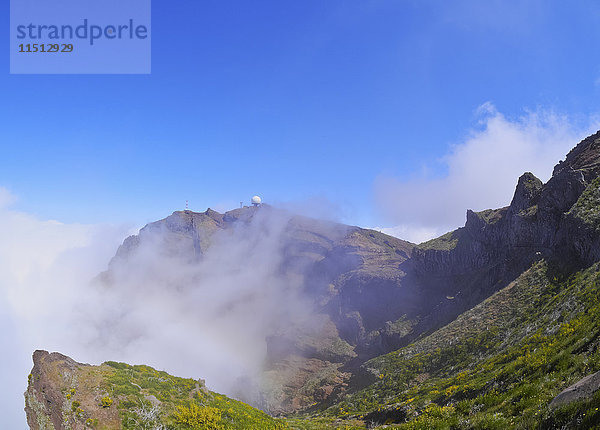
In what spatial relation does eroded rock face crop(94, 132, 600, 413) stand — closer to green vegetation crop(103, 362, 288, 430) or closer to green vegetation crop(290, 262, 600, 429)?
green vegetation crop(290, 262, 600, 429)

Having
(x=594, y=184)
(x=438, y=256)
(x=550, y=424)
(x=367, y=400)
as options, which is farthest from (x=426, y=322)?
(x=550, y=424)

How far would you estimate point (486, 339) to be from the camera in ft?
197

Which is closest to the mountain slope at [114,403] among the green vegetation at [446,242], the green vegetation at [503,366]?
the green vegetation at [503,366]

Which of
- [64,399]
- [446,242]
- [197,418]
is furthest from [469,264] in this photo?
[64,399]

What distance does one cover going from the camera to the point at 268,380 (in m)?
161

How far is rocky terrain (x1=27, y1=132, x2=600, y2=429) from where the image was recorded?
53.1 ft

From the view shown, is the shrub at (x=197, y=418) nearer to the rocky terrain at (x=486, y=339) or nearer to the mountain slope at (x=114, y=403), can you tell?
the mountain slope at (x=114, y=403)

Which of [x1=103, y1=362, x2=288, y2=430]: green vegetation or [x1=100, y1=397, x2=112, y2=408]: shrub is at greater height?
[x1=100, y1=397, x2=112, y2=408]: shrub

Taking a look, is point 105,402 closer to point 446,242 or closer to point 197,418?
point 197,418

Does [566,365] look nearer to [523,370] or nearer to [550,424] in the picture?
[523,370]

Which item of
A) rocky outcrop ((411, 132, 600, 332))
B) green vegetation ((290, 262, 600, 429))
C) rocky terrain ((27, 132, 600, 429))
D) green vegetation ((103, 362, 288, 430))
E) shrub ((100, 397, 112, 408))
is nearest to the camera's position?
green vegetation ((290, 262, 600, 429))

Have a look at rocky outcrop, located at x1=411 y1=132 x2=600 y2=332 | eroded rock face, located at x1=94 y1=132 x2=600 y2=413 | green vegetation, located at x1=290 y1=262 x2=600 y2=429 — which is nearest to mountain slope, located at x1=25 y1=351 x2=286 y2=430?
green vegetation, located at x1=290 y1=262 x2=600 y2=429

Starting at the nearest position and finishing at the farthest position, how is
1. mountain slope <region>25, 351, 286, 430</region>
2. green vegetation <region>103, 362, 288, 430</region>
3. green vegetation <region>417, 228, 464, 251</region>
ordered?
mountain slope <region>25, 351, 286, 430</region> → green vegetation <region>103, 362, 288, 430</region> → green vegetation <region>417, 228, 464, 251</region>

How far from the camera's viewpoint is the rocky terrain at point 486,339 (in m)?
16.2
